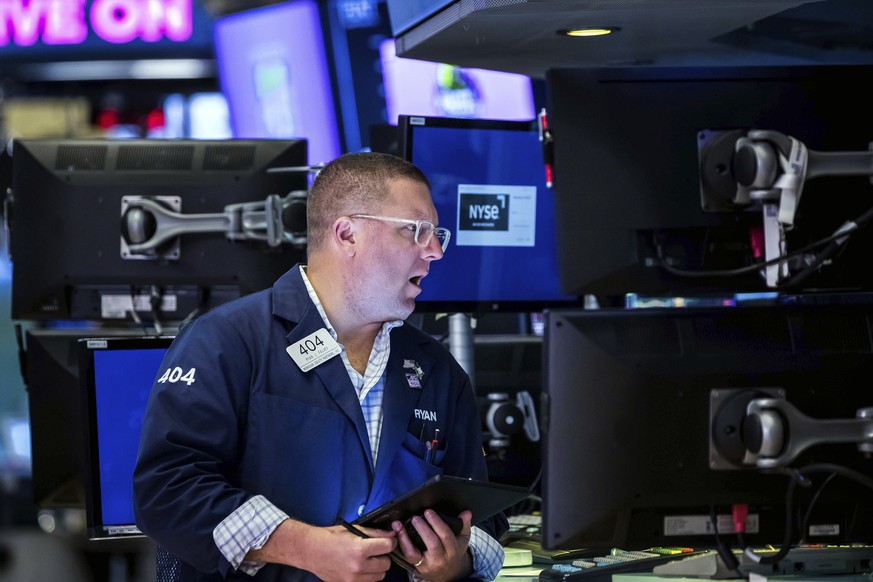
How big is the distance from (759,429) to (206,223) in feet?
5.36

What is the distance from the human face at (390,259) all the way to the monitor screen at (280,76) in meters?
3.55

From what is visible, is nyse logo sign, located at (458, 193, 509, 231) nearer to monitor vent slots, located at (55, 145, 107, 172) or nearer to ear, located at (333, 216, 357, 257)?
ear, located at (333, 216, 357, 257)

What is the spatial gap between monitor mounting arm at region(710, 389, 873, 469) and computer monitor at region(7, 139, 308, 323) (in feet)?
4.80

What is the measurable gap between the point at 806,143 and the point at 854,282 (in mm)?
229

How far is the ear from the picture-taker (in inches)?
87.0

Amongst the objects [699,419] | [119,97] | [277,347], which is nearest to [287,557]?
[277,347]

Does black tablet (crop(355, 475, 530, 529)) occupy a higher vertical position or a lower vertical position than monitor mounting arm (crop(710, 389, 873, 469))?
lower

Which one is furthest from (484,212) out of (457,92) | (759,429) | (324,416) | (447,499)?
(457,92)

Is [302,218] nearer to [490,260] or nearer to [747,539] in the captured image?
[490,260]

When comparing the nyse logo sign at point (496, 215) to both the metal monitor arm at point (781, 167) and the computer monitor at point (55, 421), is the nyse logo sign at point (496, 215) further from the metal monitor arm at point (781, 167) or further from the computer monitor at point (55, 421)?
the metal monitor arm at point (781, 167)

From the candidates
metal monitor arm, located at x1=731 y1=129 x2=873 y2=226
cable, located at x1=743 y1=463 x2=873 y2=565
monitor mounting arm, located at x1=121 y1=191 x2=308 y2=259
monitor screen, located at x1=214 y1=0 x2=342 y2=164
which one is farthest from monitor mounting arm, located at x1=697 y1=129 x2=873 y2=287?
monitor screen, located at x1=214 y1=0 x2=342 y2=164

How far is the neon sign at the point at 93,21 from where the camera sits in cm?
716

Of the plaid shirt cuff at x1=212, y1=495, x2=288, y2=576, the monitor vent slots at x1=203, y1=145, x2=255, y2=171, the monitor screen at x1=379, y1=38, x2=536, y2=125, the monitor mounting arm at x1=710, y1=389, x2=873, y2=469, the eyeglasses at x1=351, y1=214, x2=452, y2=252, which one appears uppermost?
the monitor screen at x1=379, y1=38, x2=536, y2=125

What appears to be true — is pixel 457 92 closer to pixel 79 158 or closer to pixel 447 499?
pixel 79 158
